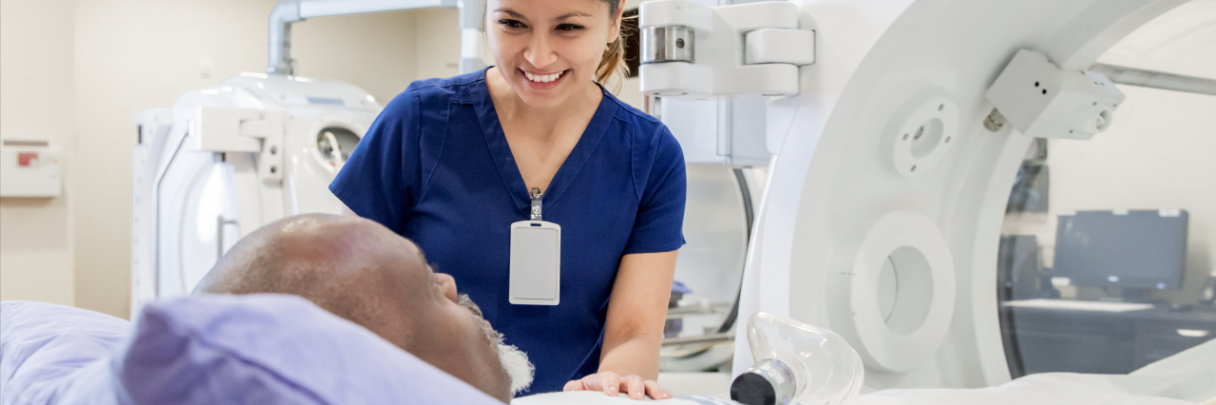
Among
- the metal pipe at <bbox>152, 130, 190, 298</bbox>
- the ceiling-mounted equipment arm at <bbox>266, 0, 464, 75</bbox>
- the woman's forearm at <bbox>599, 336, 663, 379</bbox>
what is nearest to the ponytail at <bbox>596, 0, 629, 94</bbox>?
the woman's forearm at <bbox>599, 336, 663, 379</bbox>

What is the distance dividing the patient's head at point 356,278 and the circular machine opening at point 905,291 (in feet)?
3.25

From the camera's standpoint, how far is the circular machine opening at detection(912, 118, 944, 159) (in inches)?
53.3

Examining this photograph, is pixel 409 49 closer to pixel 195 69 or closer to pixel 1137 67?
pixel 195 69

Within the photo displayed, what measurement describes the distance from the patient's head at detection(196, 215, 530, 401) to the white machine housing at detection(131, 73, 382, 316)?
2726 mm

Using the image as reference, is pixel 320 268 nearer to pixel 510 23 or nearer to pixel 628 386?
pixel 628 386

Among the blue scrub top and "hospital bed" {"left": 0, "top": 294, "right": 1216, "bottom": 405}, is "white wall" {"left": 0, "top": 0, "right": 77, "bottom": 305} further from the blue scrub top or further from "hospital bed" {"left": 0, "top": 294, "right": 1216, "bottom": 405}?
"hospital bed" {"left": 0, "top": 294, "right": 1216, "bottom": 405}

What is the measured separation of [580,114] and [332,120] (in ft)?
8.14

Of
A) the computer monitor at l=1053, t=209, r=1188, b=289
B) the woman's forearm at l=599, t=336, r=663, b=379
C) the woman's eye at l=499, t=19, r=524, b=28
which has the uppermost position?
the woman's eye at l=499, t=19, r=524, b=28

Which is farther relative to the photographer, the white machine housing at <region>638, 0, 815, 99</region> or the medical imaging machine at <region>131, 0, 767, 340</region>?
the medical imaging machine at <region>131, 0, 767, 340</region>

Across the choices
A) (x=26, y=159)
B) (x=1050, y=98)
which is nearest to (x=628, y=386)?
(x=1050, y=98)

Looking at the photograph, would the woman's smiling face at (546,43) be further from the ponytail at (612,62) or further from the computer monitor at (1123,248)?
the computer monitor at (1123,248)

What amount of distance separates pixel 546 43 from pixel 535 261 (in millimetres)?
289

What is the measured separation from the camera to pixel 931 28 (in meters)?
1.19

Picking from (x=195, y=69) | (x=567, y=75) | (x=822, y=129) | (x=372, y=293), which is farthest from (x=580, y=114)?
(x=195, y=69)
